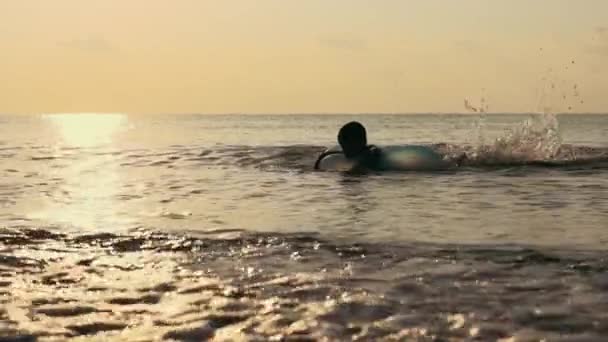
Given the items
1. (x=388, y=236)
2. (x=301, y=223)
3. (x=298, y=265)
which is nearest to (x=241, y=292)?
(x=298, y=265)

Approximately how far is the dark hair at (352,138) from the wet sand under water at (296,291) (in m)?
8.17

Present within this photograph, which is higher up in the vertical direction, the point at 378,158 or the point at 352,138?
the point at 352,138

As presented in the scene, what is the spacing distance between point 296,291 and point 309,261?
1.16 metres

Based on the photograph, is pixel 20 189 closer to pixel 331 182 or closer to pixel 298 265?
pixel 331 182

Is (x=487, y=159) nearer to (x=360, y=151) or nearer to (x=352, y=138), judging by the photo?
(x=360, y=151)

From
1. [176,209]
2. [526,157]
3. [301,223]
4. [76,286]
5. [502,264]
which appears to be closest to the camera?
[76,286]

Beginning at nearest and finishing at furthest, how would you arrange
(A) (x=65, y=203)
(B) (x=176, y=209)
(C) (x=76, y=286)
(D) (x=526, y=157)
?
(C) (x=76, y=286) < (B) (x=176, y=209) < (A) (x=65, y=203) < (D) (x=526, y=157)

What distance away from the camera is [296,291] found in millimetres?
5164

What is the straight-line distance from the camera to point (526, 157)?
731 inches

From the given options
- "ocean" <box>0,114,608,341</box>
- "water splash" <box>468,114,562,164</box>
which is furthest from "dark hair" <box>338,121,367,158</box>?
"water splash" <box>468,114,562,164</box>

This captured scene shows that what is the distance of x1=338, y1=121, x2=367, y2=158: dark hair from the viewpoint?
50.4 ft

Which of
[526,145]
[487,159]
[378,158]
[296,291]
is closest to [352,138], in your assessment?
[378,158]

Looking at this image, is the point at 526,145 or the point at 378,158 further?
the point at 526,145

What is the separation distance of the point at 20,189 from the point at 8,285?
340 inches
